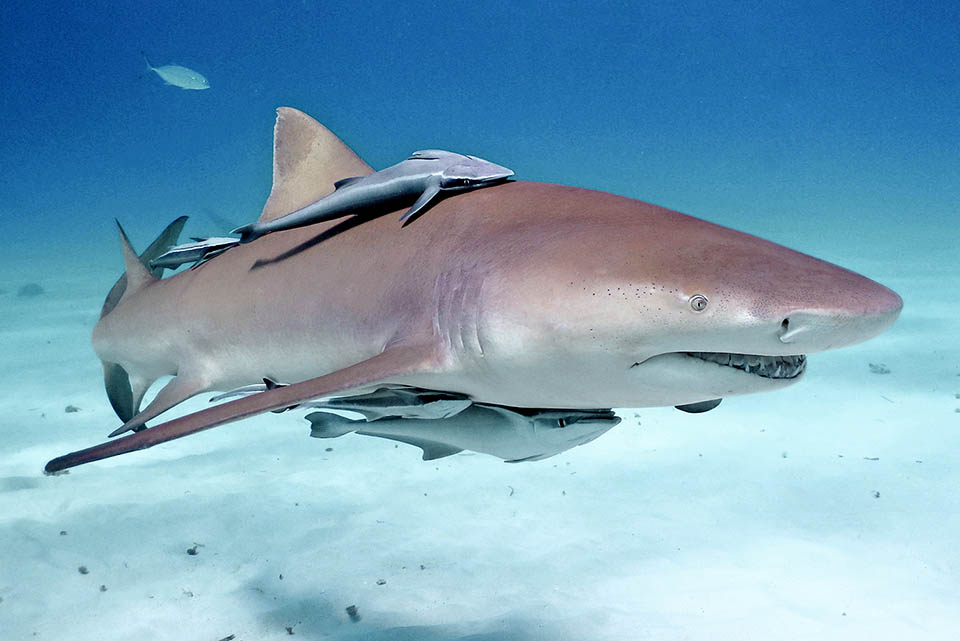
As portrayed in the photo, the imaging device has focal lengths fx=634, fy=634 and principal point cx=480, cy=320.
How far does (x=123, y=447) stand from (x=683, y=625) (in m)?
2.61

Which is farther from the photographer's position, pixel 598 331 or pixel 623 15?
pixel 623 15

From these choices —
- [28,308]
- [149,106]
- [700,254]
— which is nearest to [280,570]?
[700,254]

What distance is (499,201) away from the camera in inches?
96.6

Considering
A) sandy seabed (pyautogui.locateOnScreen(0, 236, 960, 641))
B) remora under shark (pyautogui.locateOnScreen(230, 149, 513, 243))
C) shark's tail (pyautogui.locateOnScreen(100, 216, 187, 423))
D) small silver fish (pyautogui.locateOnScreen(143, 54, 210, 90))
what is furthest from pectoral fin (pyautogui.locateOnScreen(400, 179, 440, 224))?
small silver fish (pyautogui.locateOnScreen(143, 54, 210, 90))

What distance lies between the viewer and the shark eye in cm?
156

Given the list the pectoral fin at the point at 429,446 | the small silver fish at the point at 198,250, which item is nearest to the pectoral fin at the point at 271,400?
the pectoral fin at the point at 429,446

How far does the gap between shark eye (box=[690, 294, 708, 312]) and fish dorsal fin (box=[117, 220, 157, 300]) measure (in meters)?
3.56

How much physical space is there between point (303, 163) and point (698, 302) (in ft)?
8.12

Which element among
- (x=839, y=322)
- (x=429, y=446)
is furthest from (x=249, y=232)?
(x=839, y=322)

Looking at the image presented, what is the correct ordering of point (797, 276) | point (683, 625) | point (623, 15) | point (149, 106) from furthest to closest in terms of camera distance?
point (149, 106) → point (623, 15) → point (683, 625) → point (797, 276)

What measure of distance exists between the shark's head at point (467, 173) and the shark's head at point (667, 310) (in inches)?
20.4

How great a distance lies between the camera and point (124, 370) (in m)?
4.09

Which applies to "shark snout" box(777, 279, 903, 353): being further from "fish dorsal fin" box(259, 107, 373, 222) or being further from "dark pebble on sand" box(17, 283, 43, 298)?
"dark pebble on sand" box(17, 283, 43, 298)

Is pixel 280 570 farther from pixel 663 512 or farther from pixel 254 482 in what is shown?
pixel 663 512
